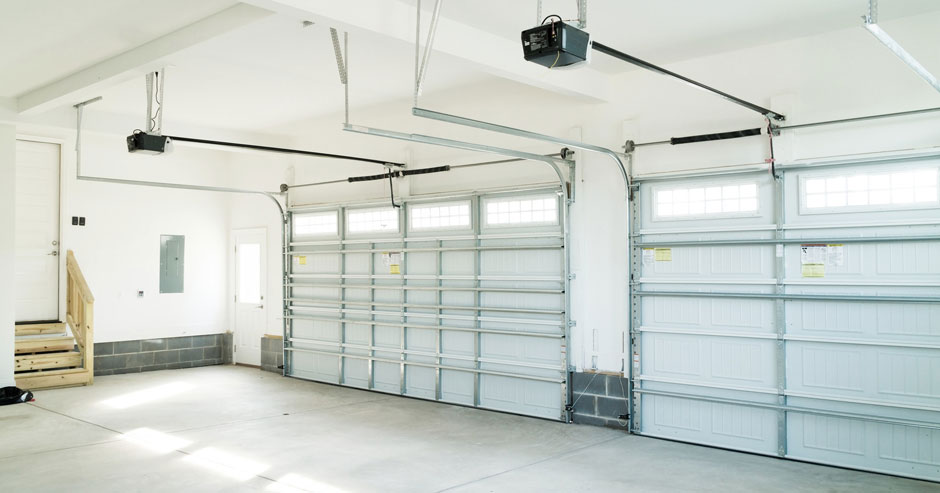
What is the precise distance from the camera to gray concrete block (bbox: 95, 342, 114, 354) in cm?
979

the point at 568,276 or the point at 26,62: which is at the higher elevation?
the point at 26,62

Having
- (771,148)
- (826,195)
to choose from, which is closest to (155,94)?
(771,148)

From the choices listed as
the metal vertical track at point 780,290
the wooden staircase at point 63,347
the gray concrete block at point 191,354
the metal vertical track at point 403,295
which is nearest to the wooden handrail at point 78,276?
the wooden staircase at point 63,347

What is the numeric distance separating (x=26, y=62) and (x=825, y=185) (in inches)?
291

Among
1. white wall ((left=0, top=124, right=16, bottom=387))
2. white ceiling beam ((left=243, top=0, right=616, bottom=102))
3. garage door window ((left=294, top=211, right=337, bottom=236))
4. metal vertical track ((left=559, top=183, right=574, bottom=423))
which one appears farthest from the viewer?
garage door window ((left=294, top=211, right=337, bottom=236))

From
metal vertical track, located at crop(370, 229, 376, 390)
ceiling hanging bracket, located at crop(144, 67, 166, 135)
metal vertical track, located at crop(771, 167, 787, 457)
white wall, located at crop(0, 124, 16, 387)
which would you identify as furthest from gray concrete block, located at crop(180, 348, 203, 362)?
metal vertical track, located at crop(771, 167, 787, 457)

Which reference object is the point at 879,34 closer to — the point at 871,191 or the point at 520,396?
the point at 871,191

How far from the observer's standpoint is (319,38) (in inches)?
225

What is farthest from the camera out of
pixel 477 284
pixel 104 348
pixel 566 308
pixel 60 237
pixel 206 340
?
pixel 206 340

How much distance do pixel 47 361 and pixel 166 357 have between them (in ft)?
6.25

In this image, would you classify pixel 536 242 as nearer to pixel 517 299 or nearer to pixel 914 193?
pixel 517 299

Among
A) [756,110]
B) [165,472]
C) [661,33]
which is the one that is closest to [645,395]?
[756,110]

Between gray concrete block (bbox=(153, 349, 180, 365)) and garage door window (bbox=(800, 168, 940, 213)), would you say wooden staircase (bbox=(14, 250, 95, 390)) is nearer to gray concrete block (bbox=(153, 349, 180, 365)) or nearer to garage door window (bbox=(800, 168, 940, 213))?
gray concrete block (bbox=(153, 349, 180, 365))

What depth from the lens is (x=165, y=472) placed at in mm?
5137
